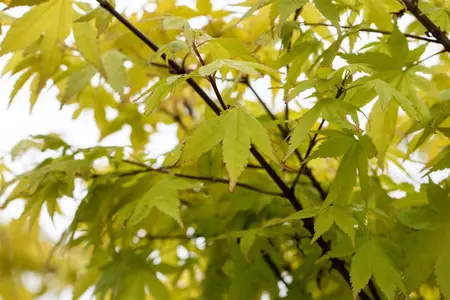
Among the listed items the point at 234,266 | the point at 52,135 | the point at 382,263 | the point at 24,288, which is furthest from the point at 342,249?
the point at 24,288

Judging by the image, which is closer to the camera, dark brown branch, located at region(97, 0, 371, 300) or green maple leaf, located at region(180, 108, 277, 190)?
green maple leaf, located at region(180, 108, 277, 190)

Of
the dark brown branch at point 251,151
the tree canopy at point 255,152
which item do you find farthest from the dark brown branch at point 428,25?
the dark brown branch at point 251,151

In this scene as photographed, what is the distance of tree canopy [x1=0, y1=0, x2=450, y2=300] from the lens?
1.50 feet

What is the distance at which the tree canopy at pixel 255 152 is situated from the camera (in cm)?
46

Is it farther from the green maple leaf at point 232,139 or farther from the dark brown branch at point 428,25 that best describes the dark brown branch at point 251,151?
the dark brown branch at point 428,25

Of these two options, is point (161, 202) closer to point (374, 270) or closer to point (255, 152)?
point (255, 152)

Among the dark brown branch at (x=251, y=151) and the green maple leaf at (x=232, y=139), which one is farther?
the dark brown branch at (x=251, y=151)

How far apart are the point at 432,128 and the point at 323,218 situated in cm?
14

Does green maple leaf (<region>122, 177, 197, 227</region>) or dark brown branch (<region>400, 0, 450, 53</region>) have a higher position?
dark brown branch (<region>400, 0, 450, 53</region>)

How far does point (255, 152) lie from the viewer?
0.50 m

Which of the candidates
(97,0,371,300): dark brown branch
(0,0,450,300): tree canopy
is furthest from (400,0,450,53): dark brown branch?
(97,0,371,300): dark brown branch

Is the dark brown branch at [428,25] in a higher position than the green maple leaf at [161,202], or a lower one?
higher

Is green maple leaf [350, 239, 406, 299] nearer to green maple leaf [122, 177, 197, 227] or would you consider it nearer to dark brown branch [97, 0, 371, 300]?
dark brown branch [97, 0, 371, 300]

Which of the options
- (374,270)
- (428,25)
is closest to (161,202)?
(374,270)
